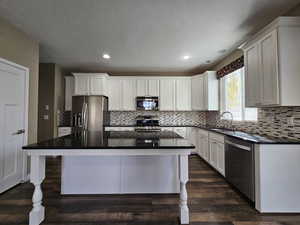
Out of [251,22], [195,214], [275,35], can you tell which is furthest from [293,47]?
[195,214]

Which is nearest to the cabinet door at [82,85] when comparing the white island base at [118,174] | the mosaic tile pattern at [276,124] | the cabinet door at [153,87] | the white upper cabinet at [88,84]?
the white upper cabinet at [88,84]

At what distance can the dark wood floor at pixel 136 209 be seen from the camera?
2078 mm

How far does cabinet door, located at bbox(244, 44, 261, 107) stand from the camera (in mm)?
2703

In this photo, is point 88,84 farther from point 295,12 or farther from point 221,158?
point 295,12

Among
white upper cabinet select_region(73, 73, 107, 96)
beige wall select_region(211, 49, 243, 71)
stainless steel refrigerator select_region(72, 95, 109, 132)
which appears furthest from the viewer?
white upper cabinet select_region(73, 73, 107, 96)

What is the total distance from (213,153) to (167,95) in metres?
2.41

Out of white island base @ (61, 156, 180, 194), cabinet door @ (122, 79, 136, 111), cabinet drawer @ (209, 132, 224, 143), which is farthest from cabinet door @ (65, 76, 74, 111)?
cabinet drawer @ (209, 132, 224, 143)

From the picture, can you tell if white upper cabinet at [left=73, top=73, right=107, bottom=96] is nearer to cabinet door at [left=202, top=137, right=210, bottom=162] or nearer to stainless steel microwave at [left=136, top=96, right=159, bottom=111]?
stainless steel microwave at [left=136, top=96, right=159, bottom=111]

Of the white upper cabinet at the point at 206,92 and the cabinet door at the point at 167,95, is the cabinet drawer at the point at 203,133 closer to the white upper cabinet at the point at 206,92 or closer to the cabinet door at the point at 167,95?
the white upper cabinet at the point at 206,92

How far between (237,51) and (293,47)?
178 centimetres

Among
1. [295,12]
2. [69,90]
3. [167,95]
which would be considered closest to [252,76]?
[295,12]

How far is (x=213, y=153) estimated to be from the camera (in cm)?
385

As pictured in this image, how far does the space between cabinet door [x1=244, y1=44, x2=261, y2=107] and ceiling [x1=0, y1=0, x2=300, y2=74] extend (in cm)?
45

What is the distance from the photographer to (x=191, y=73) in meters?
6.00
